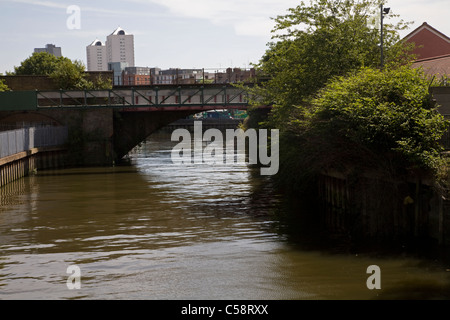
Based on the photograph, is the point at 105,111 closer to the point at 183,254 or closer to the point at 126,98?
the point at 126,98

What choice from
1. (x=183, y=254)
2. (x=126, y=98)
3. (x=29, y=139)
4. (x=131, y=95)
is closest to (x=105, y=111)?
(x=131, y=95)

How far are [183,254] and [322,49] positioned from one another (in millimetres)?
21066

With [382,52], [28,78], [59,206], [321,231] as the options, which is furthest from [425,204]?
[28,78]

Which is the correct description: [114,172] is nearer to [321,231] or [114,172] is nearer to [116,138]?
[116,138]

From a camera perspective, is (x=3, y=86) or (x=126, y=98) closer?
(x=3, y=86)

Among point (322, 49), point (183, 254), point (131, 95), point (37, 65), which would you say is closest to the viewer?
point (183, 254)

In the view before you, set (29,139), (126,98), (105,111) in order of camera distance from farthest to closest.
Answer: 1. (126,98)
2. (105,111)
3. (29,139)

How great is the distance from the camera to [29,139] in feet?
169

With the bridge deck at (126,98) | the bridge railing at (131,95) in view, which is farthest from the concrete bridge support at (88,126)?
the bridge railing at (131,95)

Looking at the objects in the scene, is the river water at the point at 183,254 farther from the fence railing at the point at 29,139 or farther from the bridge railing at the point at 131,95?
the bridge railing at the point at 131,95

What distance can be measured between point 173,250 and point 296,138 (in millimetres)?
13370

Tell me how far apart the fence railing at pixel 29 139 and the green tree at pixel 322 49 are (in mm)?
18763

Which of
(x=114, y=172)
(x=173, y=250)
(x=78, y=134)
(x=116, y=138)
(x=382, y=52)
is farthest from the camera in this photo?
(x=116, y=138)

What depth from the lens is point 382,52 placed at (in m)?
38.2
